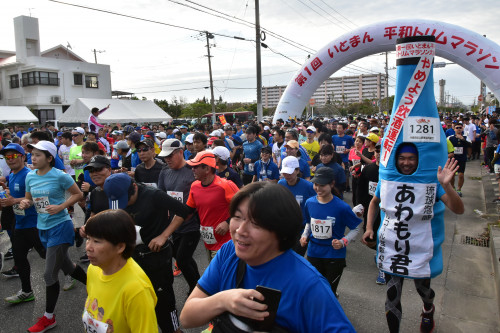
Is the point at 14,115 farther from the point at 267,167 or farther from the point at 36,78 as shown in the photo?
the point at 267,167

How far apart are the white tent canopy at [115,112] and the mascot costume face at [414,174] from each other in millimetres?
28318

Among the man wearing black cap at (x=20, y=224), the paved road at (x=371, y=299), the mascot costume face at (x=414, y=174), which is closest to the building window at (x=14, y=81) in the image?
the paved road at (x=371, y=299)

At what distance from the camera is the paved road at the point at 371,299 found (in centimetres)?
376

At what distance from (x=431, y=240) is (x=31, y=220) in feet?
14.2

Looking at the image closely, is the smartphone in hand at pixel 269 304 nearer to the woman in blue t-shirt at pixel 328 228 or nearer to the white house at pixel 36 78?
the woman in blue t-shirt at pixel 328 228

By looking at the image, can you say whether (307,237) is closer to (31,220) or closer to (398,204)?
(398,204)

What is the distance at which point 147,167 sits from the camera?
5.00 metres

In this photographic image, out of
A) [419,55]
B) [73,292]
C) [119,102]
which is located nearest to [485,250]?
[419,55]

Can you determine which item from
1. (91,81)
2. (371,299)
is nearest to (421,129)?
(371,299)

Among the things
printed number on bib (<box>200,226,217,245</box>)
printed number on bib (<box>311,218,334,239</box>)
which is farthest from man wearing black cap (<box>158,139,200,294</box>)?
printed number on bib (<box>311,218,334,239</box>)

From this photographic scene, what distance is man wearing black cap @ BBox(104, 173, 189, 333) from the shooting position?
3131mm

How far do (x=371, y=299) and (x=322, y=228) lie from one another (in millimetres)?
1421

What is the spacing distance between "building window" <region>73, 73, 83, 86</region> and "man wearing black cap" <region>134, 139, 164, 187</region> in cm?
4303

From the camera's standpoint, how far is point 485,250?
5.61 metres
